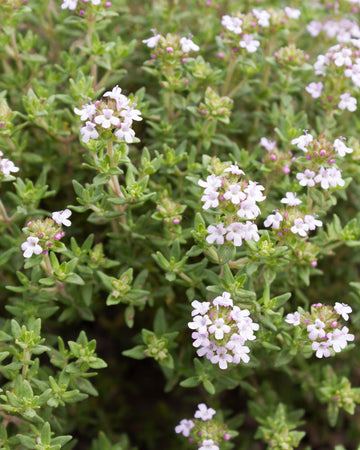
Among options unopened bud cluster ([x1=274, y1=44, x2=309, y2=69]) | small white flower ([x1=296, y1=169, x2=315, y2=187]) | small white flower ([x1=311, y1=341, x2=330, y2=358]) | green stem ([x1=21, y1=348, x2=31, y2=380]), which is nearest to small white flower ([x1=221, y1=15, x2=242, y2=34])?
unopened bud cluster ([x1=274, y1=44, x2=309, y2=69])

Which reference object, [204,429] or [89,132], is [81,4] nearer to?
[89,132]

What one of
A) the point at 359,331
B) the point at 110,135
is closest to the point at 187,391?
the point at 359,331

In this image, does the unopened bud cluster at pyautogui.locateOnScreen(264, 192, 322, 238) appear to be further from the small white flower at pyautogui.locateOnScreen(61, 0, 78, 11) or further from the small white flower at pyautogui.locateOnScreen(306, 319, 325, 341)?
the small white flower at pyautogui.locateOnScreen(61, 0, 78, 11)

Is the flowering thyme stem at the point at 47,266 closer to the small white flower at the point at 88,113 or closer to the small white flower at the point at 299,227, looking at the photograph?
the small white flower at the point at 88,113

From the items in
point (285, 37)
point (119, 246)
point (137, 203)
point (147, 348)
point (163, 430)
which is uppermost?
point (285, 37)

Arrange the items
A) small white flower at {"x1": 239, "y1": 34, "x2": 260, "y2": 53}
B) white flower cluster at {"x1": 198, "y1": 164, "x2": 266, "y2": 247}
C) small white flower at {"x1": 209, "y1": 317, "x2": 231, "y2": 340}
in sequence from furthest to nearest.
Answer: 1. small white flower at {"x1": 239, "y1": 34, "x2": 260, "y2": 53}
2. white flower cluster at {"x1": 198, "y1": 164, "x2": 266, "y2": 247}
3. small white flower at {"x1": 209, "y1": 317, "x2": 231, "y2": 340}

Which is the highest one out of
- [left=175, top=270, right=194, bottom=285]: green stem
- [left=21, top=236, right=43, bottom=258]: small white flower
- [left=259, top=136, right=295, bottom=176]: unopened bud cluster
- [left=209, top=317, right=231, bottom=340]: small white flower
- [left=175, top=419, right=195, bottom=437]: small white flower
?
[left=259, top=136, right=295, bottom=176]: unopened bud cluster

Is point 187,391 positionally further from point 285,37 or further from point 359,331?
point 285,37
